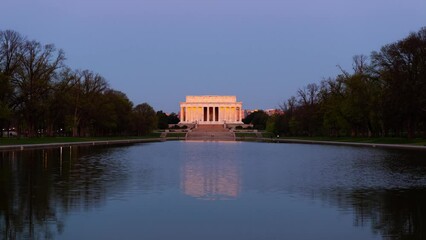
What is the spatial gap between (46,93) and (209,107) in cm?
→ 10562

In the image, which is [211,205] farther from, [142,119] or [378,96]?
[142,119]

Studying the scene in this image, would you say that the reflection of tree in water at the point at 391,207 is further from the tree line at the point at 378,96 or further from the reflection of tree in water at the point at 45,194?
the tree line at the point at 378,96

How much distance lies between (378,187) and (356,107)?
48731mm

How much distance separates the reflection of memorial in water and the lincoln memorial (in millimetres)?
138460

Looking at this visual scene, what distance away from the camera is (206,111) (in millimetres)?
165625

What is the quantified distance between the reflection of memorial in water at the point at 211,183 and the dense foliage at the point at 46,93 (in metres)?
A: 32.4

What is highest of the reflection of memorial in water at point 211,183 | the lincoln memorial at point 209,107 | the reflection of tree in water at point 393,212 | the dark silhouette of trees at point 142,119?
the lincoln memorial at point 209,107


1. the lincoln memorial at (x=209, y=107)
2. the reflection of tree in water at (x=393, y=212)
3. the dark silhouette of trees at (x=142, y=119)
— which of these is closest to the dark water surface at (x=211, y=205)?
the reflection of tree in water at (x=393, y=212)

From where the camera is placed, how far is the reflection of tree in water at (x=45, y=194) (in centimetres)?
1004

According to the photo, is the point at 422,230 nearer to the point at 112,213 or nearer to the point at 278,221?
the point at 278,221

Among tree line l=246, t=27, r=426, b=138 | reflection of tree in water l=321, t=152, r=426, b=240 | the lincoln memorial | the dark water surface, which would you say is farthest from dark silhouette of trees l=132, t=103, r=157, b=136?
reflection of tree in water l=321, t=152, r=426, b=240

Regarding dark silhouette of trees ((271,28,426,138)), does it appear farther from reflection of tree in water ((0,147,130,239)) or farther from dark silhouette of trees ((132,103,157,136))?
reflection of tree in water ((0,147,130,239))

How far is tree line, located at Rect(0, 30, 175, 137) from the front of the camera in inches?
2136

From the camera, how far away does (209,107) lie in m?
163
